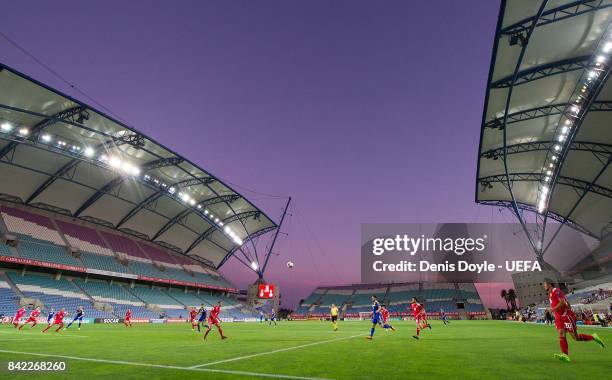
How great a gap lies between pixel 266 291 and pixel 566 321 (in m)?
70.2

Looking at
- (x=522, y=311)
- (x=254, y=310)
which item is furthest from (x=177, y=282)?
(x=522, y=311)

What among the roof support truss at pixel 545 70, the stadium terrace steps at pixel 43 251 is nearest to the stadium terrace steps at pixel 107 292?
the stadium terrace steps at pixel 43 251

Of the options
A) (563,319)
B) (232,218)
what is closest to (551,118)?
(563,319)

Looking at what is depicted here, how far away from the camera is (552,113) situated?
3231 centimetres

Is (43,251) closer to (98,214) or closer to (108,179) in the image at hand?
(98,214)

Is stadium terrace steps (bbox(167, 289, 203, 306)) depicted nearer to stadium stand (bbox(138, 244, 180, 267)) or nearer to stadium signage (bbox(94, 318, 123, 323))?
stadium stand (bbox(138, 244, 180, 267))

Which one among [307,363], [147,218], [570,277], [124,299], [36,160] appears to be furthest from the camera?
[570,277]

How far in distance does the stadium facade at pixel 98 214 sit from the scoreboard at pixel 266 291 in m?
5.54

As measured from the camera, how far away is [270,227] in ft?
236

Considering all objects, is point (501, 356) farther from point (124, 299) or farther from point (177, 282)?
point (177, 282)

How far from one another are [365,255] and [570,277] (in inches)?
1401

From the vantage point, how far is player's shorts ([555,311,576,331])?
8.83m

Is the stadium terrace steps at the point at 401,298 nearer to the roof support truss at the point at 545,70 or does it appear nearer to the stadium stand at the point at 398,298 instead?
the stadium stand at the point at 398,298

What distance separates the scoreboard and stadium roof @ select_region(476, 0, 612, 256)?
45.0 meters
